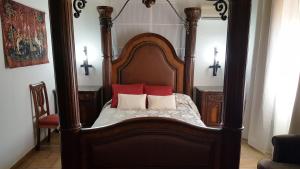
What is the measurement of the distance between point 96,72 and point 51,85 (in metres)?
0.80

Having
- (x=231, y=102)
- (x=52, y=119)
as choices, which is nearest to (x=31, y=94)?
(x=52, y=119)

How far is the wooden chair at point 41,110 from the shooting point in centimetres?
316

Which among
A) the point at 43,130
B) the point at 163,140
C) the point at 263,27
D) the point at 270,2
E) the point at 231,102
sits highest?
the point at 270,2

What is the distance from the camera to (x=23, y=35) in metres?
2.94

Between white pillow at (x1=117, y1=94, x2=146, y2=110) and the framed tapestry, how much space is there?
1394 mm

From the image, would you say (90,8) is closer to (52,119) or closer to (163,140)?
(52,119)

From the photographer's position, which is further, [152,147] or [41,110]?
[41,110]

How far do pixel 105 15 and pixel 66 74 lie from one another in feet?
7.50

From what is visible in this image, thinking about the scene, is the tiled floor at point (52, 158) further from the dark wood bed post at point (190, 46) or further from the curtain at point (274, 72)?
the dark wood bed post at point (190, 46)

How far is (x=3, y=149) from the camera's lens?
256cm

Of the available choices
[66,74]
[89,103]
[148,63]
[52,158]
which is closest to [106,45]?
[148,63]

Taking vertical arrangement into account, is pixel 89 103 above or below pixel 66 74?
below

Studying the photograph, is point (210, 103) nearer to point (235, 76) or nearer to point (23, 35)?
point (235, 76)

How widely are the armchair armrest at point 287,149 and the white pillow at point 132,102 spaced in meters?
1.77
